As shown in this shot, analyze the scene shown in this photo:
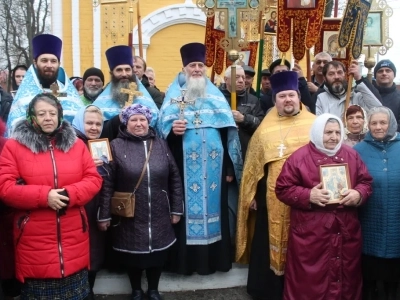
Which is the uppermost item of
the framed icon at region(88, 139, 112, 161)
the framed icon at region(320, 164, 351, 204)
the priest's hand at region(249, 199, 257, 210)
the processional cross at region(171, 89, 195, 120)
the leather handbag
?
the processional cross at region(171, 89, 195, 120)

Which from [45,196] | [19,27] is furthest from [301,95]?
[19,27]

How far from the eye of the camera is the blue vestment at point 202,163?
450 cm

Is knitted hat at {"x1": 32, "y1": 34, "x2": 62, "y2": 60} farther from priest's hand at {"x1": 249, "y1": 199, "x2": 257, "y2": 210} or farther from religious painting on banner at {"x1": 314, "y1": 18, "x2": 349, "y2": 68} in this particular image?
religious painting on banner at {"x1": 314, "y1": 18, "x2": 349, "y2": 68}

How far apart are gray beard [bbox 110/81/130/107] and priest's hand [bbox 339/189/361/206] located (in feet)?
7.20

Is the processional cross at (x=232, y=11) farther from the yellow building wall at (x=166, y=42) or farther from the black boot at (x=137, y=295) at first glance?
the yellow building wall at (x=166, y=42)

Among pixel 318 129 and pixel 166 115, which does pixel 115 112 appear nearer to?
pixel 166 115

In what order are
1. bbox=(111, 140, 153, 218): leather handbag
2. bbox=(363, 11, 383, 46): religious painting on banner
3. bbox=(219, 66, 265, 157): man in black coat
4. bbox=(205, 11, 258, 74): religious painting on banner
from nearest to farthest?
bbox=(111, 140, 153, 218): leather handbag → bbox=(219, 66, 265, 157): man in black coat → bbox=(363, 11, 383, 46): religious painting on banner → bbox=(205, 11, 258, 74): religious painting on banner

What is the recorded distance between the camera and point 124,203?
388 centimetres

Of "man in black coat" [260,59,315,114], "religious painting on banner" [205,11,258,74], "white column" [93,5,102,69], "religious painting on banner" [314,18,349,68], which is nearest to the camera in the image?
"man in black coat" [260,59,315,114]

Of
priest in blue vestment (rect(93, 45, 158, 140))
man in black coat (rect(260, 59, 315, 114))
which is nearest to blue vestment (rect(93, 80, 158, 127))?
priest in blue vestment (rect(93, 45, 158, 140))

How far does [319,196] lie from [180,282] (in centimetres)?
174

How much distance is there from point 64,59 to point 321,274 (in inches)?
430

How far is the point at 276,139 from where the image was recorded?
4211 mm

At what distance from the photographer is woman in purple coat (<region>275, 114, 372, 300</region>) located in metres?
3.61
